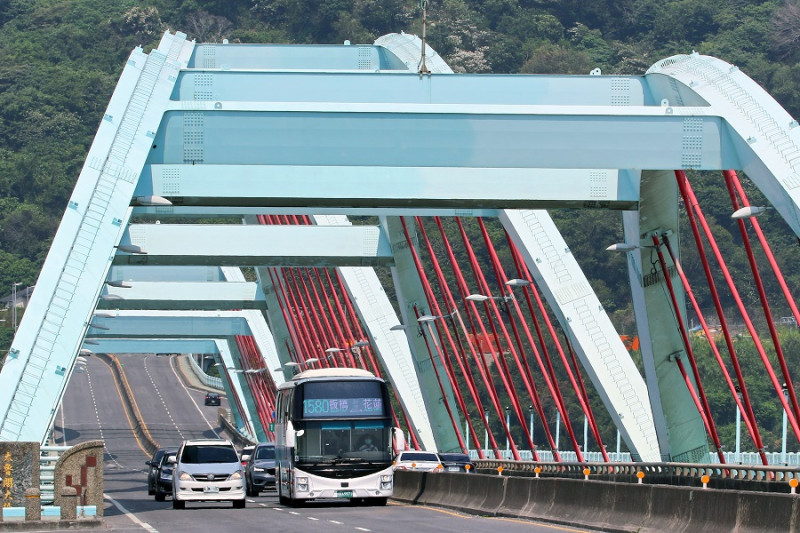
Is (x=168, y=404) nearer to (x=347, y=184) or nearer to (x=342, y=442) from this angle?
(x=342, y=442)

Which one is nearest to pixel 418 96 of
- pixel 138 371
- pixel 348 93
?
pixel 348 93

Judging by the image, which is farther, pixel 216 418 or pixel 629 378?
pixel 216 418

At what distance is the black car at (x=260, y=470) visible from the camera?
4684cm

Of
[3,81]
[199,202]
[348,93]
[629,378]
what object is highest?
[3,81]

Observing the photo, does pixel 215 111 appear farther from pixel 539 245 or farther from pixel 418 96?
pixel 539 245

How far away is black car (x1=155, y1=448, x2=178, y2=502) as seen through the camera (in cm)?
4184

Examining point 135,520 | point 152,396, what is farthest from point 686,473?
point 152,396

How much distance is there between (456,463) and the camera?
51.1 m

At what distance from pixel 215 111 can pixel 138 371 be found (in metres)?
145

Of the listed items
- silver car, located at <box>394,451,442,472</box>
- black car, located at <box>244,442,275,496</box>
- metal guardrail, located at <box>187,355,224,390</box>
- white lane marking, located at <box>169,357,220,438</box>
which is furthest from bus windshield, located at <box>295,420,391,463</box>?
metal guardrail, located at <box>187,355,224,390</box>

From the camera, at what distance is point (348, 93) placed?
3241cm

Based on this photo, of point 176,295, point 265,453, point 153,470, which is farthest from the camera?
point 176,295

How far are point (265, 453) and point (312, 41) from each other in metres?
127

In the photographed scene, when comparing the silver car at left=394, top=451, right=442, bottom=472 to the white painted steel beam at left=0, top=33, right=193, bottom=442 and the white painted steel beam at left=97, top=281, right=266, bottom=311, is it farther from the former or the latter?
the white painted steel beam at left=97, top=281, right=266, bottom=311
